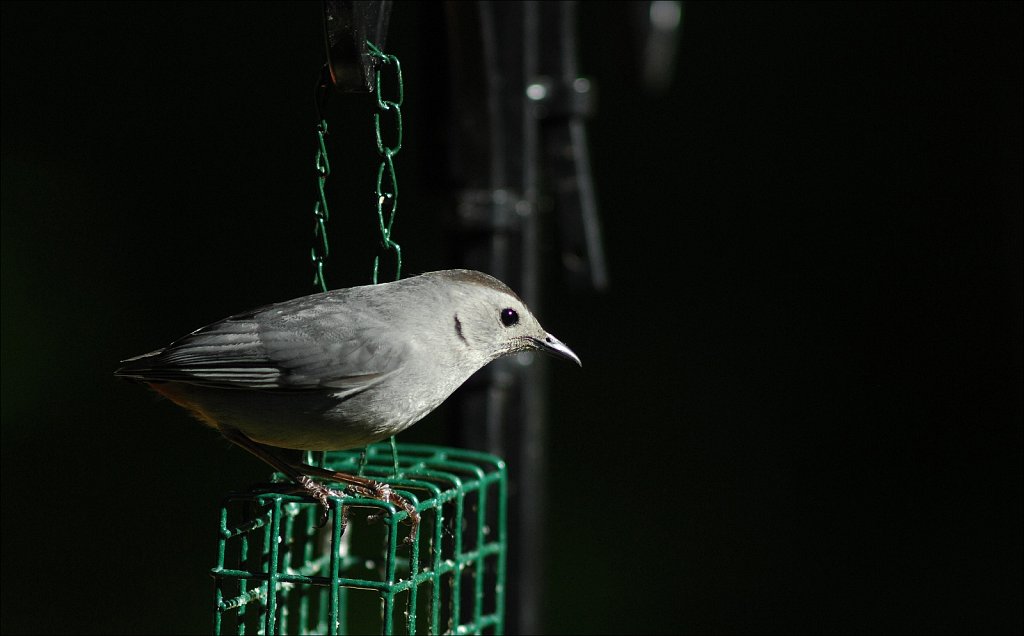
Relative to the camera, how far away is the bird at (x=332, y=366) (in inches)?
91.4

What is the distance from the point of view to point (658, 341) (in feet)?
18.6

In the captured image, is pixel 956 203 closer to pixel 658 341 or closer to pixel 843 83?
pixel 843 83

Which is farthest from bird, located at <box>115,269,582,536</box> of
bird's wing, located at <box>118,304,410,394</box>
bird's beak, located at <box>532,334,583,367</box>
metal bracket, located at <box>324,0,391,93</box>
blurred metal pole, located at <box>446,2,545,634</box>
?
metal bracket, located at <box>324,0,391,93</box>

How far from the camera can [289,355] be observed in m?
2.36

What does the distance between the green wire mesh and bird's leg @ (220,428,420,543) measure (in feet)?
0.09

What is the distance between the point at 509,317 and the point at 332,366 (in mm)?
430

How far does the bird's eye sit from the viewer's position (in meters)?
2.54

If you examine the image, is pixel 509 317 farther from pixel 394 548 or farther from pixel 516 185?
pixel 394 548

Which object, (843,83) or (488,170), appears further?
(843,83)

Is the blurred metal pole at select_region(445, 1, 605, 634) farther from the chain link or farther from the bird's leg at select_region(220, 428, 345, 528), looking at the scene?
the bird's leg at select_region(220, 428, 345, 528)

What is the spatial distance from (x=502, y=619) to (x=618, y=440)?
2643 mm

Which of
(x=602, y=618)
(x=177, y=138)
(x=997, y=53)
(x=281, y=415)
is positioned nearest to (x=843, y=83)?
(x=997, y=53)

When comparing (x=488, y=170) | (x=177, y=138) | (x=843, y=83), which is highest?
(x=843, y=83)

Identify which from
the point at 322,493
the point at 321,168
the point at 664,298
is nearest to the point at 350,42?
the point at 321,168
